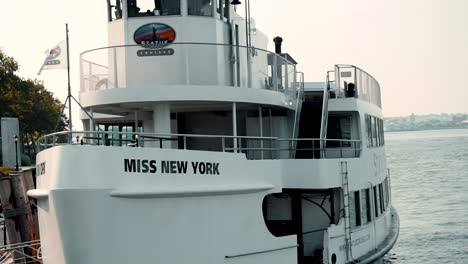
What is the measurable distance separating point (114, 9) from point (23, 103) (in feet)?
142

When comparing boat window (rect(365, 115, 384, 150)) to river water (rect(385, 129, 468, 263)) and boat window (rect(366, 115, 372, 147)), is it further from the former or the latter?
river water (rect(385, 129, 468, 263))

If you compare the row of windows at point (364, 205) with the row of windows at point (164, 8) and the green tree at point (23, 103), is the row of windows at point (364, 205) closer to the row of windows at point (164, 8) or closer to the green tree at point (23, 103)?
the row of windows at point (164, 8)

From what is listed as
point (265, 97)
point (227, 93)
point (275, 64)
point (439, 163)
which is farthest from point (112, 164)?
point (439, 163)

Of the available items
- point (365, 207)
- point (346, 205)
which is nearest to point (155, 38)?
point (346, 205)

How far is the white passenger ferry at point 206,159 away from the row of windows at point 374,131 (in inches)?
8.3

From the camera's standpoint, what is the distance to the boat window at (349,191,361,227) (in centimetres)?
1599

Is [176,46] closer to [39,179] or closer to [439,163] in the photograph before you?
[39,179]

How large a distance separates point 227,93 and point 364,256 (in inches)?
215

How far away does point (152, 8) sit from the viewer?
1490 centimetres

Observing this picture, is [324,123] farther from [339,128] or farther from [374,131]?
[374,131]

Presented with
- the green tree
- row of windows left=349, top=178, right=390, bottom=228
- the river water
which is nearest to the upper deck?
row of windows left=349, top=178, right=390, bottom=228

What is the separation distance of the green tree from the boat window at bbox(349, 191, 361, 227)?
4043 centimetres

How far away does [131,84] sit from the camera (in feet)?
50.1

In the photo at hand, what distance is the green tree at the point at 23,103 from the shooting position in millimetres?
55875
